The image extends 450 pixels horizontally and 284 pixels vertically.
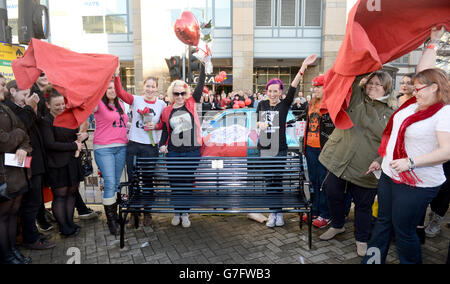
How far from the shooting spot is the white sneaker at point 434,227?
154 inches

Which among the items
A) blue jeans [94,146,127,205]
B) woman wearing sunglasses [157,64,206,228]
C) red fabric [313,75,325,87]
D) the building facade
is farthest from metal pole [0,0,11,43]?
the building facade

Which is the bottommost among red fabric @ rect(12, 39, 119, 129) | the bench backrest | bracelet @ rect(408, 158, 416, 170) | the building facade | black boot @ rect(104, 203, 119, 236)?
black boot @ rect(104, 203, 119, 236)

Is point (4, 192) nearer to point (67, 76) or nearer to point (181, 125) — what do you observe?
point (67, 76)

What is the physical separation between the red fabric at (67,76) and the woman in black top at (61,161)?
0.48 meters

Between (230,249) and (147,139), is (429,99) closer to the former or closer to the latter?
(230,249)

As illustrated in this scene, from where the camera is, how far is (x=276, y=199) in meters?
3.71

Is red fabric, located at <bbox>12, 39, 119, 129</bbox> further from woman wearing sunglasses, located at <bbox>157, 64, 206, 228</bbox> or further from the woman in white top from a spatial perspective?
the woman in white top

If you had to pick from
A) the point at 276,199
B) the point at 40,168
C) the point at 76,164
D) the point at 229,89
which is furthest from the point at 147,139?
the point at 229,89

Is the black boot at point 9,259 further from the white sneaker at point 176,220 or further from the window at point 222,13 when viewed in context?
the window at point 222,13

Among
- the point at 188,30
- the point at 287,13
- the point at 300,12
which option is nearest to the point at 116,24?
the point at 287,13

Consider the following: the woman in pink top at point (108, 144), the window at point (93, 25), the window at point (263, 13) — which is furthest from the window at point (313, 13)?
the woman in pink top at point (108, 144)

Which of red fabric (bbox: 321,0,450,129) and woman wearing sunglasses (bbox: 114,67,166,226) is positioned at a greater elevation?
red fabric (bbox: 321,0,450,129)

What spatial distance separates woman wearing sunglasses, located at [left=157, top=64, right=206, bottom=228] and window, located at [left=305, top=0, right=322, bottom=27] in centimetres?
1760

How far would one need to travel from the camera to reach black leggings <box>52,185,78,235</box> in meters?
3.84
